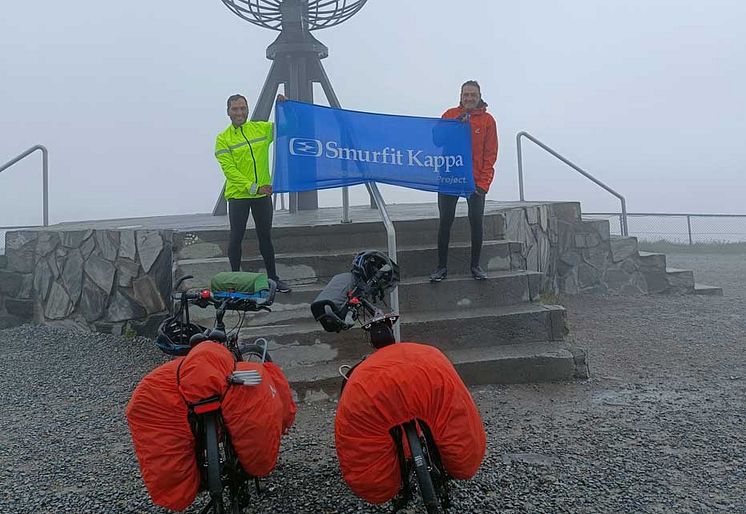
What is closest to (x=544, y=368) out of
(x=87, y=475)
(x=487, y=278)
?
(x=487, y=278)

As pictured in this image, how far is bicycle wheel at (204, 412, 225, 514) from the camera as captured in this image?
228cm

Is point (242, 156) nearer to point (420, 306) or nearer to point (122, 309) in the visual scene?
point (420, 306)

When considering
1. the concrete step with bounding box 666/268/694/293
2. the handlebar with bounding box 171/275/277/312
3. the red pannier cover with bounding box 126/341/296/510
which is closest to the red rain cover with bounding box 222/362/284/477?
the red pannier cover with bounding box 126/341/296/510

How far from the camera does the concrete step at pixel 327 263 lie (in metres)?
5.22

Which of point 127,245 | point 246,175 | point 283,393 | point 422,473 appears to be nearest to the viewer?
point 422,473

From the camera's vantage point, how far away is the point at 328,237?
5.70 metres

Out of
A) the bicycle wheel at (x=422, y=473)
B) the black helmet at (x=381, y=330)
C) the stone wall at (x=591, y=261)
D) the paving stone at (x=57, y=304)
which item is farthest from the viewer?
the stone wall at (x=591, y=261)

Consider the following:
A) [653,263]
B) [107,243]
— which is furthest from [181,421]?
[653,263]

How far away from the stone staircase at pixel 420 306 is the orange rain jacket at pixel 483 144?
0.71 meters

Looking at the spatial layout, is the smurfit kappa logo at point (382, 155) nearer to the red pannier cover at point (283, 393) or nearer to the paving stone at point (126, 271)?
the paving stone at point (126, 271)

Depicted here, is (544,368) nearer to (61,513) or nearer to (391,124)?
(391,124)

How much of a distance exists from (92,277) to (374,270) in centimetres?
458

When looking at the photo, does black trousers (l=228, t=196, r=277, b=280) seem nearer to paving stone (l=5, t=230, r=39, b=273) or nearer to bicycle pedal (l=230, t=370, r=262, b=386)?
bicycle pedal (l=230, t=370, r=262, b=386)

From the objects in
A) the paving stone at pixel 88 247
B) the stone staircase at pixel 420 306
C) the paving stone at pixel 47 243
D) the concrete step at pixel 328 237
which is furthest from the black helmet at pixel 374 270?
the paving stone at pixel 47 243
